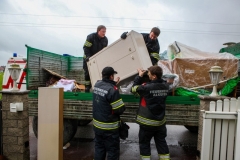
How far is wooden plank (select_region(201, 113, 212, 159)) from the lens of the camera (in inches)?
108

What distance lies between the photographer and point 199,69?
3904 mm

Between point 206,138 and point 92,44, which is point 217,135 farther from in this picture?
point 92,44

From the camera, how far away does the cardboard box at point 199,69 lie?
3.86 m

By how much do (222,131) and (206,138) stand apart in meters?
0.23

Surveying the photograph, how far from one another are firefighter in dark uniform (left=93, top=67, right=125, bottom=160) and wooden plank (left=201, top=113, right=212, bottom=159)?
3.73ft

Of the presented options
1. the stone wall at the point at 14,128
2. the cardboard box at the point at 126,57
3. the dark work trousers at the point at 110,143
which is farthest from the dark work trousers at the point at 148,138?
the stone wall at the point at 14,128

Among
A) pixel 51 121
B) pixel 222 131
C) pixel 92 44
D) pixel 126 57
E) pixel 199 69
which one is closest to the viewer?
pixel 222 131

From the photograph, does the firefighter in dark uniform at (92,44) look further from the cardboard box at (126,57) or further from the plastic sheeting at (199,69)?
the plastic sheeting at (199,69)

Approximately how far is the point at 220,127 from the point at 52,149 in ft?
8.62

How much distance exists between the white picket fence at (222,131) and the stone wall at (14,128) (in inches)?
112

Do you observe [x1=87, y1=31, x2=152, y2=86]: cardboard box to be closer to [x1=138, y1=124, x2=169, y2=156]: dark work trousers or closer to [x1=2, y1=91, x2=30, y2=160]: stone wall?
[x1=138, y1=124, x2=169, y2=156]: dark work trousers

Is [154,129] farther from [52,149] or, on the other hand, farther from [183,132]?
[183,132]

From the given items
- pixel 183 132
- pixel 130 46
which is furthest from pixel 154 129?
pixel 183 132

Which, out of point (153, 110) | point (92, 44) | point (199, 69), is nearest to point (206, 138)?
point (153, 110)
